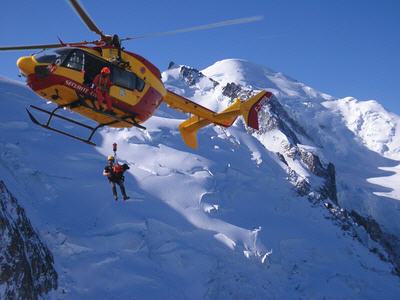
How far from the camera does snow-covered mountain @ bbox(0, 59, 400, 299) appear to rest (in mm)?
41531

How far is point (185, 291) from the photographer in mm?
41031

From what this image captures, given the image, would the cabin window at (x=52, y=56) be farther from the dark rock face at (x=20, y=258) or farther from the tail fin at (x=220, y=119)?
the dark rock face at (x=20, y=258)

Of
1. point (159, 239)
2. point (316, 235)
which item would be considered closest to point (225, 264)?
point (159, 239)

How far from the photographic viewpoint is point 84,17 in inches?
613

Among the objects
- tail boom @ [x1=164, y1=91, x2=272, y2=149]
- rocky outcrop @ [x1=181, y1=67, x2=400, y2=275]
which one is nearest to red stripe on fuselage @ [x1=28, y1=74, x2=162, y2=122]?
tail boom @ [x1=164, y1=91, x2=272, y2=149]

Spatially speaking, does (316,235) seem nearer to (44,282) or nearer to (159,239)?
(159,239)

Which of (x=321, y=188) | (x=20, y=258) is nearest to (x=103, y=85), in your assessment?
(x=20, y=258)

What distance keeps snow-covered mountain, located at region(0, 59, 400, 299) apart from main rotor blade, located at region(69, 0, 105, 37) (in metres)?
25.1

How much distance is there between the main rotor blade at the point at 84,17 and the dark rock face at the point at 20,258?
22.6 meters

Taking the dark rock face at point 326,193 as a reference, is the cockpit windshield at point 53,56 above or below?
above

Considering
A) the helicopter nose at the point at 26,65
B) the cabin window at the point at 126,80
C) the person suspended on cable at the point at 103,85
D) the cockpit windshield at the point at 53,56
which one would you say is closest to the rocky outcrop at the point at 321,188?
the cabin window at the point at 126,80

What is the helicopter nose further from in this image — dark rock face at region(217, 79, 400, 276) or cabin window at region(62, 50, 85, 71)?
dark rock face at region(217, 79, 400, 276)

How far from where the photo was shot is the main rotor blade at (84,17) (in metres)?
14.8

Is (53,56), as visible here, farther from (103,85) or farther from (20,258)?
(20,258)
